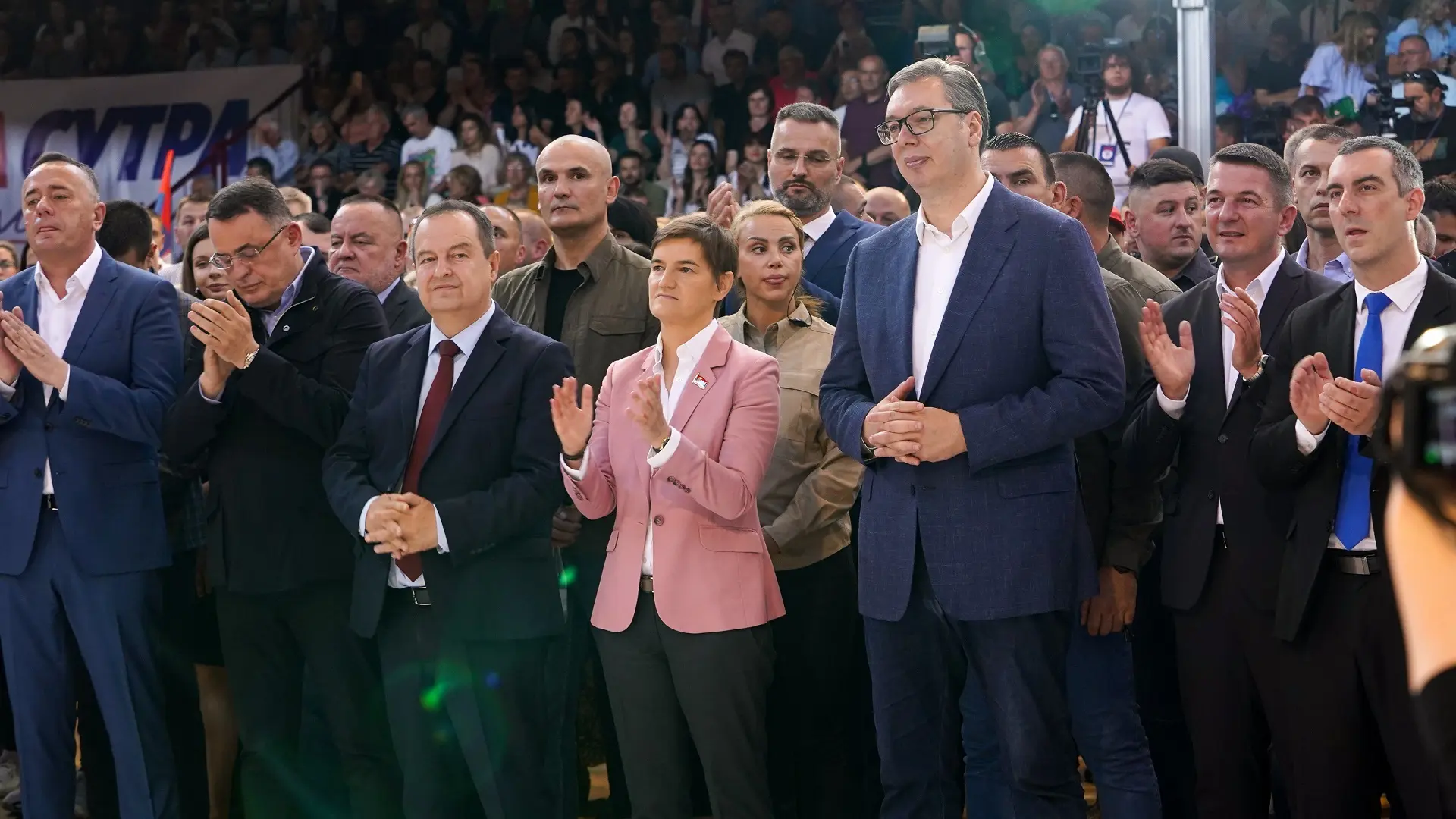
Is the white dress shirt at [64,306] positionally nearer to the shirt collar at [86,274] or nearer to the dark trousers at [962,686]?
the shirt collar at [86,274]

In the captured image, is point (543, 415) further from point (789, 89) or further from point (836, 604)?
point (789, 89)

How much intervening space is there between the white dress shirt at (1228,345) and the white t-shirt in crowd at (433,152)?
733 centimetres

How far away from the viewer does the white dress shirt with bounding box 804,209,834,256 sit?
4.61 meters

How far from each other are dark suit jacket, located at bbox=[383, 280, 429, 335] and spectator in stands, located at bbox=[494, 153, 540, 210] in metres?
4.57

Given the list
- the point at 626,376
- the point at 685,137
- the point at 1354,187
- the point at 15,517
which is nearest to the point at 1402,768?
the point at 1354,187

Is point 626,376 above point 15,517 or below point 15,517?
above

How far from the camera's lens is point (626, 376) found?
3.56 meters

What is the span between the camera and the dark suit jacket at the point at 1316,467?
10.2 ft

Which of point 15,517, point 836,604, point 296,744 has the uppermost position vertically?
point 15,517

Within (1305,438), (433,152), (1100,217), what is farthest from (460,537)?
(433,152)

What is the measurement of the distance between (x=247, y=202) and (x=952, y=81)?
181 cm

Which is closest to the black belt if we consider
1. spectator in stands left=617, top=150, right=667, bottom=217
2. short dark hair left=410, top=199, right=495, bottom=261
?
short dark hair left=410, top=199, right=495, bottom=261

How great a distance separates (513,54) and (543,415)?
8253mm

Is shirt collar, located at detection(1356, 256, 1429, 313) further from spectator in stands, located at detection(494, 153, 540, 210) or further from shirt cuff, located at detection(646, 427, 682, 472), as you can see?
spectator in stands, located at detection(494, 153, 540, 210)
